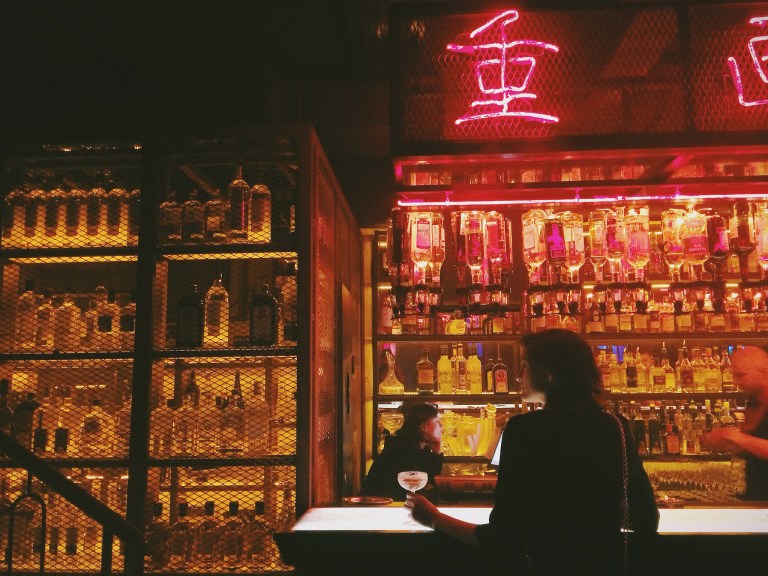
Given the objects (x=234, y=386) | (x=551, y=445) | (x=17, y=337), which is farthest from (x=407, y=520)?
(x=17, y=337)

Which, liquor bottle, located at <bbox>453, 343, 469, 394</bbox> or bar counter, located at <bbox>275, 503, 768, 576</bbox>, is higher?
liquor bottle, located at <bbox>453, 343, 469, 394</bbox>

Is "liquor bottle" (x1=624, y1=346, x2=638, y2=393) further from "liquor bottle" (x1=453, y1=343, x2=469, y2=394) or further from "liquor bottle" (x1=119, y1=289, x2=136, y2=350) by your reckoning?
"liquor bottle" (x1=119, y1=289, x2=136, y2=350)

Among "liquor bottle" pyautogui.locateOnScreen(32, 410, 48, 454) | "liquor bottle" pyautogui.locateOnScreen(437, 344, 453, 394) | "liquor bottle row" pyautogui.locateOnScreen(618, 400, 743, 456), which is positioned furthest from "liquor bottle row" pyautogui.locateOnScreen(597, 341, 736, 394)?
"liquor bottle" pyautogui.locateOnScreen(32, 410, 48, 454)

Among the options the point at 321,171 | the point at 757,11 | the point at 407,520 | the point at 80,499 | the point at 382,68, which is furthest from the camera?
the point at 382,68

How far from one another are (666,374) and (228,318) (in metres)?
3.46

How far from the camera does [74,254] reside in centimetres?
291

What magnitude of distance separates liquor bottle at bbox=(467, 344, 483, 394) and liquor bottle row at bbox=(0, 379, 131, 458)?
104 inches

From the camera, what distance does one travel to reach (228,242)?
117 inches

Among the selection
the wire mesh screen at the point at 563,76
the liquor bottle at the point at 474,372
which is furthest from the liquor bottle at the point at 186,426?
the liquor bottle at the point at 474,372

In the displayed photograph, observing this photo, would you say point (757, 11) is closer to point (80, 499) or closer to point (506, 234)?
point (506, 234)

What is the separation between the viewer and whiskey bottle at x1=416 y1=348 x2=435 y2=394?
4723mm

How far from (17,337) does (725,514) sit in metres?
3.48

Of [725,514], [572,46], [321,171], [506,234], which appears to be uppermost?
[572,46]

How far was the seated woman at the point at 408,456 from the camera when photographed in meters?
3.55
